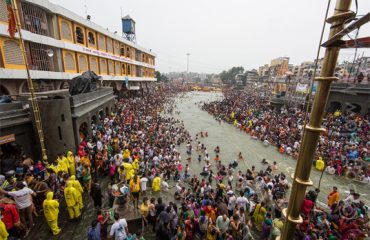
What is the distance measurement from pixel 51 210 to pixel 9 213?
0.97 meters

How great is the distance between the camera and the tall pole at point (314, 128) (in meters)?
1.23

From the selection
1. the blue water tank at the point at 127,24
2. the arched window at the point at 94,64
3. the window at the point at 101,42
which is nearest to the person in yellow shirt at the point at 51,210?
the arched window at the point at 94,64

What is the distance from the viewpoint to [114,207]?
7.18 meters

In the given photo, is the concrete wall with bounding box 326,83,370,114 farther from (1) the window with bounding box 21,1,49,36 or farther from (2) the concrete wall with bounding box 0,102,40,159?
(1) the window with bounding box 21,1,49,36

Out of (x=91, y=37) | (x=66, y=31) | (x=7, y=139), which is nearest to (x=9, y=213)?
(x=7, y=139)

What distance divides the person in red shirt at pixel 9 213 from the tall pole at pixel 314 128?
6888 mm

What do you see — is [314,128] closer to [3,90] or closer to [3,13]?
[3,13]

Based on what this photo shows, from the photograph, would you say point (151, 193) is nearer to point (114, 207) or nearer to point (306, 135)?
point (114, 207)

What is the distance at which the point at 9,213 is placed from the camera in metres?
5.34

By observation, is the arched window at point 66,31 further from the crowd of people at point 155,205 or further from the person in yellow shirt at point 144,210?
the person in yellow shirt at point 144,210

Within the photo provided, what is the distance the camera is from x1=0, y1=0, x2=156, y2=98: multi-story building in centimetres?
1246

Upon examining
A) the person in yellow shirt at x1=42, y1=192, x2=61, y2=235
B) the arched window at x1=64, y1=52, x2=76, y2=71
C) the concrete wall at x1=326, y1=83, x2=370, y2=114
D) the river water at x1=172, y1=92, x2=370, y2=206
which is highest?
the arched window at x1=64, y1=52, x2=76, y2=71

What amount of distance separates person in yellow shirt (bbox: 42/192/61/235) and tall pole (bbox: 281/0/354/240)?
6514mm

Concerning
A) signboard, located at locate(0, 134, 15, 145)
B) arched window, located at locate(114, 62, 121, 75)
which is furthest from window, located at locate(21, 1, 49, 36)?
arched window, located at locate(114, 62, 121, 75)
